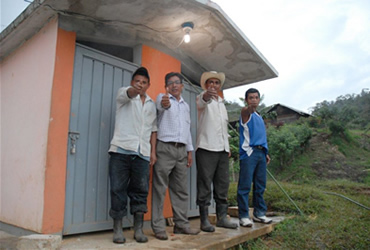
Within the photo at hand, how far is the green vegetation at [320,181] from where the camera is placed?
141 inches

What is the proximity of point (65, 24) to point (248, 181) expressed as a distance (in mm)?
2927

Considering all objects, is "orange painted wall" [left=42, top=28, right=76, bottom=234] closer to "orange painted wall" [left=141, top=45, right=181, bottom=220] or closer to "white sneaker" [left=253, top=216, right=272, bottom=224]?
"orange painted wall" [left=141, top=45, right=181, bottom=220]

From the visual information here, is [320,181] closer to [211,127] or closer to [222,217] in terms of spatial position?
[222,217]

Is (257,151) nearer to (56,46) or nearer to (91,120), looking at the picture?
(91,120)

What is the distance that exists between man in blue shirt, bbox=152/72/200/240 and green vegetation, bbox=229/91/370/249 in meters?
0.80

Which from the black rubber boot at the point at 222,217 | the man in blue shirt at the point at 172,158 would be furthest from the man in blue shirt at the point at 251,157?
the man in blue shirt at the point at 172,158

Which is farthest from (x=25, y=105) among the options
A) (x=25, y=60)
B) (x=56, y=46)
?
(x=56, y=46)

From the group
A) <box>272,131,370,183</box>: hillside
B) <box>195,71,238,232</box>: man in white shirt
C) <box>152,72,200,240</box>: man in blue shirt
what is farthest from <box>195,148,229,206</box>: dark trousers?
<box>272,131,370,183</box>: hillside

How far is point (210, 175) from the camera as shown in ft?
11.0

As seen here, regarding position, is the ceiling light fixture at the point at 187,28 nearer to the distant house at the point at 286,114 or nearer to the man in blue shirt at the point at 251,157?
the man in blue shirt at the point at 251,157

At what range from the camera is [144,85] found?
9.94ft

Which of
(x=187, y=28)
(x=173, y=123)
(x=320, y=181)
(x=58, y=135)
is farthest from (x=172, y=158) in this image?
(x=320, y=181)

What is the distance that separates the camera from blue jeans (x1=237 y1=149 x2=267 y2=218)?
3631 millimetres

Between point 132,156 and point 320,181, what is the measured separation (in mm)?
11773
